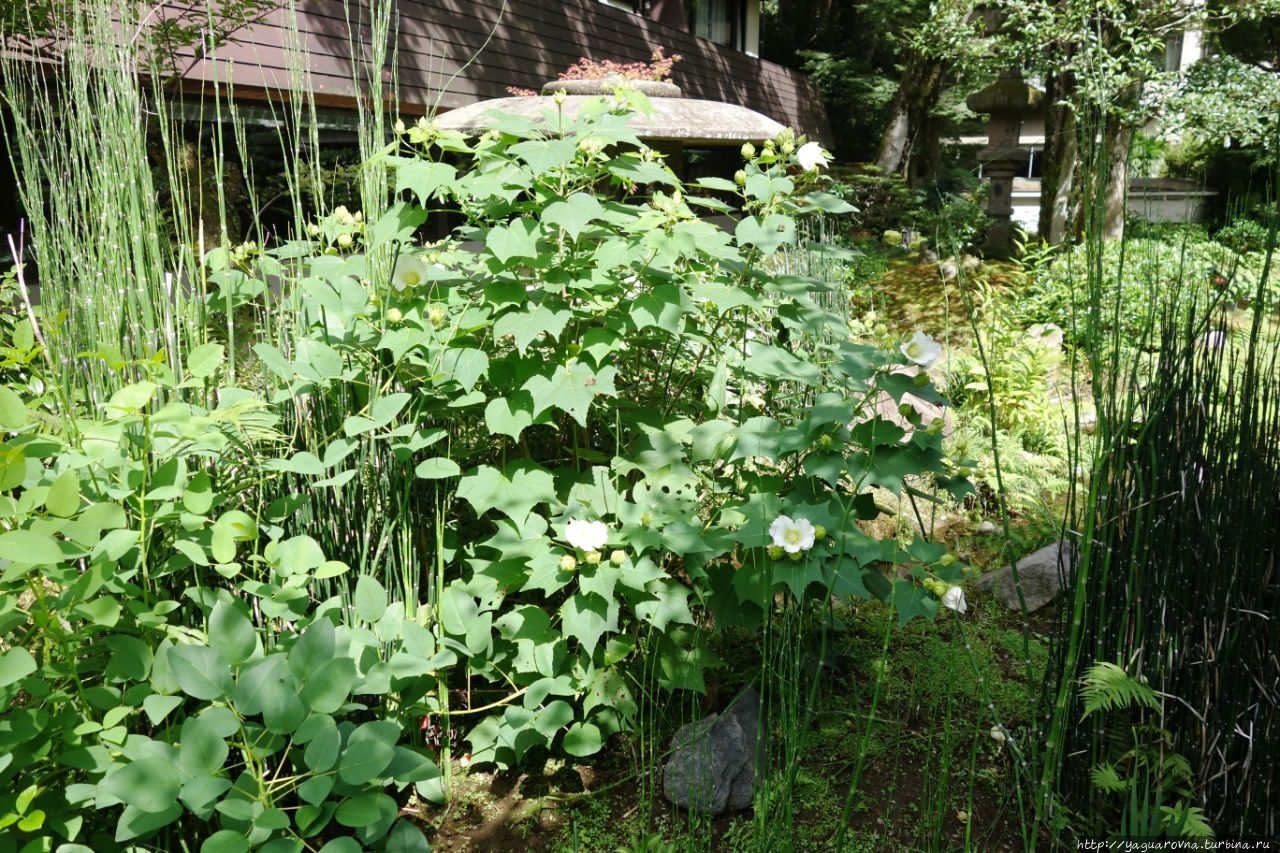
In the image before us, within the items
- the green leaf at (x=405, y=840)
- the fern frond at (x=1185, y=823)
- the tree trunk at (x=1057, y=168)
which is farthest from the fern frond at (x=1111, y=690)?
the tree trunk at (x=1057, y=168)

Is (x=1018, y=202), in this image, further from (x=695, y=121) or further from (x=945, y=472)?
(x=945, y=472)

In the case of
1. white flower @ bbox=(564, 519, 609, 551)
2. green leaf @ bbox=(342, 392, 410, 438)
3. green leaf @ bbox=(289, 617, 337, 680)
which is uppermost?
green leaf @ bbox=(342, 392, 410, 438)

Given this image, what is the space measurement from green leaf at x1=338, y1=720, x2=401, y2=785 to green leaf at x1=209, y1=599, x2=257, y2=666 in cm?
18

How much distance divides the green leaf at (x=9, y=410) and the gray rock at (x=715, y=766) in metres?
1.11

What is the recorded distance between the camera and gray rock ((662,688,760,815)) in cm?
161

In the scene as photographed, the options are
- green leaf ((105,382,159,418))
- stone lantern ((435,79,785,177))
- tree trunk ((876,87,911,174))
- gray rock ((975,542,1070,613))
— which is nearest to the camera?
green leaf ((105,382,159,418))

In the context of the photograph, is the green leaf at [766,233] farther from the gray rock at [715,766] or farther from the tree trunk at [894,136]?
the tree trunk at [894,136]

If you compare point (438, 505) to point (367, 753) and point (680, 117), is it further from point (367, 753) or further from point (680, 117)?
point (680, 117)

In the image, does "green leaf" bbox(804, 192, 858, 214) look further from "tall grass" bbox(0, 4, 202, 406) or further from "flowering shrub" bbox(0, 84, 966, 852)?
"tall grass" bbox(0, 4, 202, 406)

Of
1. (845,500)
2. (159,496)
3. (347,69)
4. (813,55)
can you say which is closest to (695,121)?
(347,69)

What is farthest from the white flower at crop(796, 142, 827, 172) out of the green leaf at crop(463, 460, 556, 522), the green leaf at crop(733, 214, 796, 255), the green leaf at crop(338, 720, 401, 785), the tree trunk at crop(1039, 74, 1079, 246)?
the tree trunk at crop(1039, 74, 1079, 246)

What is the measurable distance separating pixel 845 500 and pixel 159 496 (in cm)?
115

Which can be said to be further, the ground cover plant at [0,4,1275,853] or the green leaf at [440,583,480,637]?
the green leaf at [440,583,480,637]

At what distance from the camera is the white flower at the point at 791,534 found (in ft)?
4.98
